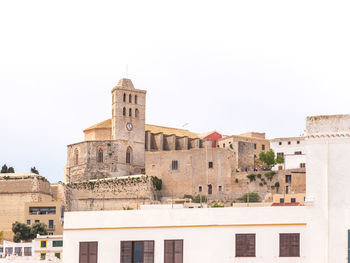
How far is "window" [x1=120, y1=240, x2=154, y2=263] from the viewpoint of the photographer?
22891 mm

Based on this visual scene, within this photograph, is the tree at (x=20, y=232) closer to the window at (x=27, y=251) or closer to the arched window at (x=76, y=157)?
the window at (x=27, y=251)

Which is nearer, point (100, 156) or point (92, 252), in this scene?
point (92, 252)

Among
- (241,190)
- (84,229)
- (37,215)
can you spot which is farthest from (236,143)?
(84,229)

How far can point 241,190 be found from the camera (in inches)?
2768

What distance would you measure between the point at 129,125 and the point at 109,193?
334 inches

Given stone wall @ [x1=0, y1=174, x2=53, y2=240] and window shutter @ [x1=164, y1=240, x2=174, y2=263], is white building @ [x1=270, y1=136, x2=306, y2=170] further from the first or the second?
window shutter @ [x1=164, y1=240, x2=174, y2=263]

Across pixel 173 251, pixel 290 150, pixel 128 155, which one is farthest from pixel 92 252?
pixel 128 155

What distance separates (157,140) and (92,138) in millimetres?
6481

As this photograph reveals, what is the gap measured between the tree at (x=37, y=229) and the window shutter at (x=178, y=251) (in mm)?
45107

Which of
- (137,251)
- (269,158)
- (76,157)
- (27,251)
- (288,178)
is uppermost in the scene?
(76,157)

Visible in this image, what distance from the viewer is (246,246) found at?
73.5 ft

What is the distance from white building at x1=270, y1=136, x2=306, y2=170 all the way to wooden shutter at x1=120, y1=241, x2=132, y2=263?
47.3 m

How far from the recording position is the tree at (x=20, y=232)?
2657 inches

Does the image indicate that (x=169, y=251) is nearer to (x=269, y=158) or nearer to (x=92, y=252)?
(x=92, y=252)
